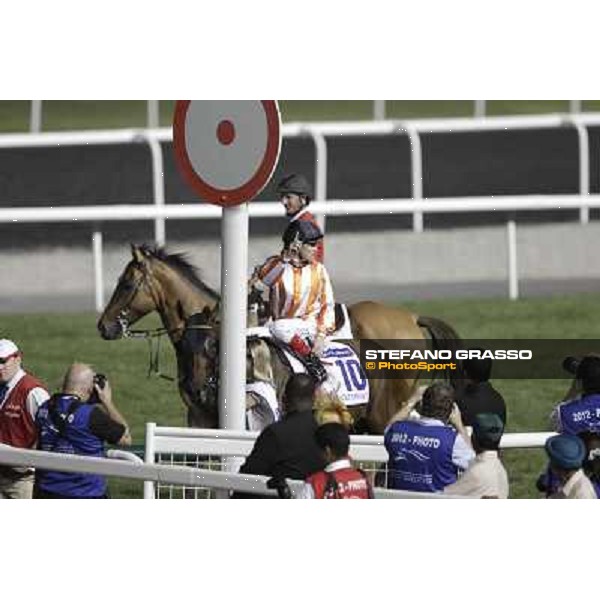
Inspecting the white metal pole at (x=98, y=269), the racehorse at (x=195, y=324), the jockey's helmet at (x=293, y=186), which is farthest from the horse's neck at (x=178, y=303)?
the white metal pole at (x=98, y=269)

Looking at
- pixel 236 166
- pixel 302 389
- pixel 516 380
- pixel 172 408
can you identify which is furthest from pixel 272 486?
pixel 516 380

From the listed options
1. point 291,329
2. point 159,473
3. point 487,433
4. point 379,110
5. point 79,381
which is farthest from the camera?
point 379,110

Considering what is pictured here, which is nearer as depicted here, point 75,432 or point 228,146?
point 228,146

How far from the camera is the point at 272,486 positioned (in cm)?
732

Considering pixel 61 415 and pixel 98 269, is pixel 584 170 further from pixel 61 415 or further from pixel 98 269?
pixel 61 415

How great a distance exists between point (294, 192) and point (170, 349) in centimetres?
443

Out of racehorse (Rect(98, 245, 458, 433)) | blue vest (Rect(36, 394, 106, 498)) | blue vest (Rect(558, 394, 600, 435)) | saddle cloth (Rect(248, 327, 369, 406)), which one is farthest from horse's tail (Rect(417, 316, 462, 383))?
blue vest (Rect(36, 394, 106, 498))

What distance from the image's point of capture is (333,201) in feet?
55.2

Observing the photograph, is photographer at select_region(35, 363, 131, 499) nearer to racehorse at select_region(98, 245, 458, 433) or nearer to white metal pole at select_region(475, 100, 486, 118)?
racehorse at select_region(98, 245, 458, 433)

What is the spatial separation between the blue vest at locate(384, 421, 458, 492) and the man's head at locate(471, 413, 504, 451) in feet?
0.53

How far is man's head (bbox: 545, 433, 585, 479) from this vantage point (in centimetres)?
785

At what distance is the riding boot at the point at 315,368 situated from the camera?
11.1 metres

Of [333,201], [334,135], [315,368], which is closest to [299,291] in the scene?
[315,368]

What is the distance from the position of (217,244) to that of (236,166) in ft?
27.6
